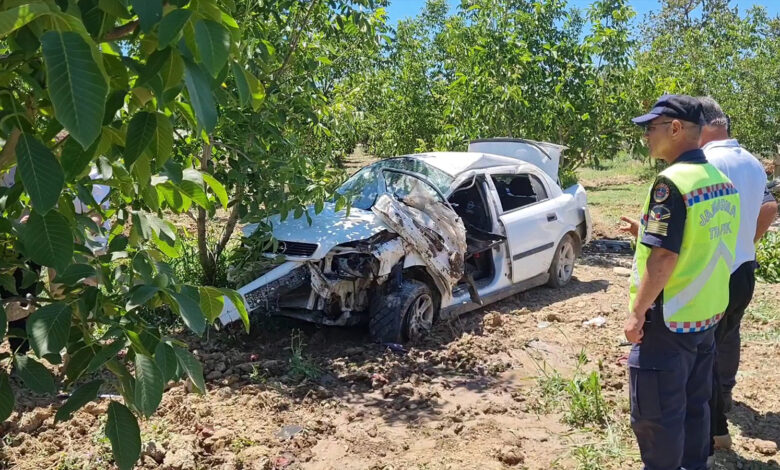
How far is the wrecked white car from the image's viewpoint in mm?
5793

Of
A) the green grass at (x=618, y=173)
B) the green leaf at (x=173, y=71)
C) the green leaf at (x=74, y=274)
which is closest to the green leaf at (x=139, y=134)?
the green leaf at (x=173, y=71)

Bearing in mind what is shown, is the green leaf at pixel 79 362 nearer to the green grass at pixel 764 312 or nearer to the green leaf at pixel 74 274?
the green leaf at pixel 74 274

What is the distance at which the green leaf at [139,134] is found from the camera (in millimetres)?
1407

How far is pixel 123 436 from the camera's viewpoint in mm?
1614

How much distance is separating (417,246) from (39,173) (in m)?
4.93

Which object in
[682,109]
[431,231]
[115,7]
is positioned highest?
[115,7]

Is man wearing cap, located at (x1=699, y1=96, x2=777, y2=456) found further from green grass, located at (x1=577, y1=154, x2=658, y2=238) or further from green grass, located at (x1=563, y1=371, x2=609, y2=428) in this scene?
green grass, located at (x1=577, y1=154, x2=658, y2=238)

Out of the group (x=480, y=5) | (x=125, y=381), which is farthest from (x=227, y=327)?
(x=480, y=5)

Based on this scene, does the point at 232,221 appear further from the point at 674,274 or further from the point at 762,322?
the point at 762,322

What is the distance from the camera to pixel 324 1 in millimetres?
6594

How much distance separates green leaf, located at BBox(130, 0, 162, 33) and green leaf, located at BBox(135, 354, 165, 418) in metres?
0.72

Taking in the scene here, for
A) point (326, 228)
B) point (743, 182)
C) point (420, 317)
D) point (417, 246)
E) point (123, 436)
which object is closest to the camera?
point (123, 436)

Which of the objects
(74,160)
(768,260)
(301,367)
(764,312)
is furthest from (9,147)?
(768,260)

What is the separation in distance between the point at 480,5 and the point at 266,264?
6843 mm
